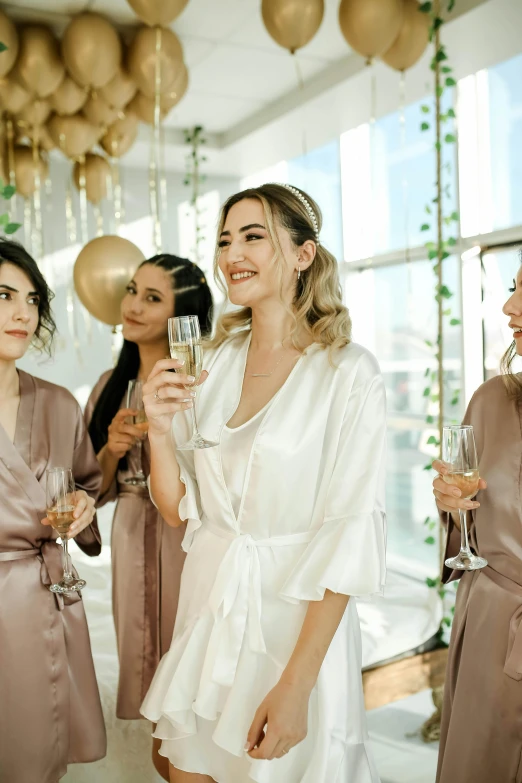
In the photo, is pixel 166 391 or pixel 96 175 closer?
pixel 166 391

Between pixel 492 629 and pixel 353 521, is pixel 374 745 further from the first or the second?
pixel 353 521

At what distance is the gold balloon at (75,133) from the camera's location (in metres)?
3.91

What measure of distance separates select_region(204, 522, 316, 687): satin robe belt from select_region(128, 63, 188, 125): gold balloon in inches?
101

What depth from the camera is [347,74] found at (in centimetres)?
418

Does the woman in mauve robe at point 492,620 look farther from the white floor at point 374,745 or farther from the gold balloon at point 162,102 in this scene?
the gold balloon at point 162,102

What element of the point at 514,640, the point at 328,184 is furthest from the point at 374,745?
the point at 328,184

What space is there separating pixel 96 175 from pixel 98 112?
0.53 metres

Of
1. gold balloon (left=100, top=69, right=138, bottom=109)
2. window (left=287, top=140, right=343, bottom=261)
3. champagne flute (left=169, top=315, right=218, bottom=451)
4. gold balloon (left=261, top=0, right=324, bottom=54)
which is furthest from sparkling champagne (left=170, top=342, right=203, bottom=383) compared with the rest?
window (left=287, top=140, right=343, bottom=261)

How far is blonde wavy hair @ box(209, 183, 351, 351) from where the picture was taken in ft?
5.90

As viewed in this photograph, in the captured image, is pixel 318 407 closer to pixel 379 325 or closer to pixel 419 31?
pixel 419 31

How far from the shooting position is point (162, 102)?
11.9 feet

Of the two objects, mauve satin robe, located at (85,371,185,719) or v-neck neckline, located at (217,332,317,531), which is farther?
mauve satin robe, located at (85,371,185,719)

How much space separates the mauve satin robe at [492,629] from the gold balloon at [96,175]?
3093 millimetres

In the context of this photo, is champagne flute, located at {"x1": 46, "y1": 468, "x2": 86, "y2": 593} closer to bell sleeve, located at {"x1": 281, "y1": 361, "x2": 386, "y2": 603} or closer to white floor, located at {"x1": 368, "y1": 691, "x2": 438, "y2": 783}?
bell sleeve, located at {"x1": 281, "y1": 361, "x2": 386, "y2": 603}
